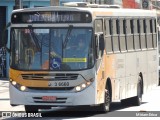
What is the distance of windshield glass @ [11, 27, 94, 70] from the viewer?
18750mm

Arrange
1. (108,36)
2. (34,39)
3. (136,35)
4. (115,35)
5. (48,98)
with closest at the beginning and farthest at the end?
(48,98), (34,39), (108,36), (115,35), (136,35)

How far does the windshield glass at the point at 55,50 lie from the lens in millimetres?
18750

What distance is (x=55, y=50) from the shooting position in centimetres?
1883

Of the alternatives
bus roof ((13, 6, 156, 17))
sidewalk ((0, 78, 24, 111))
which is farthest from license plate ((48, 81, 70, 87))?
sidewalk ((0, 78, 24, 111))

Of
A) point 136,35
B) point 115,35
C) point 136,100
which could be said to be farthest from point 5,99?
point 115,35

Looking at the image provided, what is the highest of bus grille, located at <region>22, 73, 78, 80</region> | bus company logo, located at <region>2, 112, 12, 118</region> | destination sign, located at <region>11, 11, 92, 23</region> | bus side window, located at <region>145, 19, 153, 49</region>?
destination sign, located at <region>11, 11, 92, 23</region>

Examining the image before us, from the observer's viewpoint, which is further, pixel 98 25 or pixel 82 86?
pixel 98 25

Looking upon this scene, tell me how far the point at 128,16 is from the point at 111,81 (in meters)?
3.00

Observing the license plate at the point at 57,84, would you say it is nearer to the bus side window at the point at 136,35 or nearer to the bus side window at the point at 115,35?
the bus side window at the point at 115,35

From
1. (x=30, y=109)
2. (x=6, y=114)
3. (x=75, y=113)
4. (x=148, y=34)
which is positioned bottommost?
(x=75, y=113)

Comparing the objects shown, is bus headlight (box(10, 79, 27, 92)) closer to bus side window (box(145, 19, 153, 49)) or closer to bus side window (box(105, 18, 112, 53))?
bus side window (box(105, 18, 112, 53))

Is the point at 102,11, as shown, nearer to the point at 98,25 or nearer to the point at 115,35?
the point at 98,25

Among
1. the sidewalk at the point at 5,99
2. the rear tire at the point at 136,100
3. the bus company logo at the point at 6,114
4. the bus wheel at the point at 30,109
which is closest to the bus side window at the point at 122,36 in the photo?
the rear tire at the point at 136,100

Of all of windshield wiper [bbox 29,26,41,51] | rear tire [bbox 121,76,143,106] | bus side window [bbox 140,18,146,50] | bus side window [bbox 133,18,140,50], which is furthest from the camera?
bus side window [bbox 140,18,146,50]
